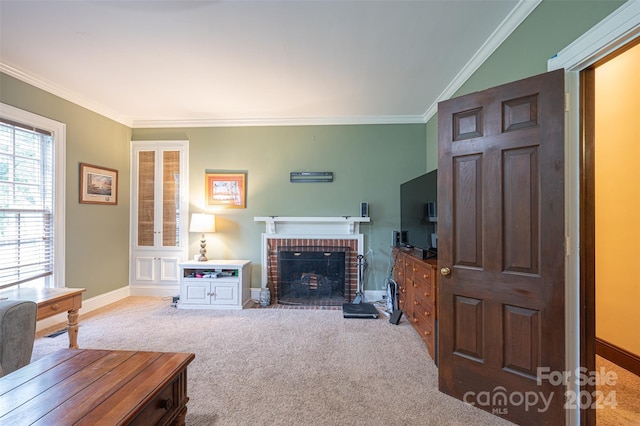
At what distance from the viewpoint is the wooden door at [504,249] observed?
146 centimetres

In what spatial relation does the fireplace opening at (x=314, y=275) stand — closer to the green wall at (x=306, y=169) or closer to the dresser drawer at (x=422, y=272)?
the green wall at (x=306, y=169)

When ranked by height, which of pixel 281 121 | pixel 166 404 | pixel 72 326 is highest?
pixel 281 121

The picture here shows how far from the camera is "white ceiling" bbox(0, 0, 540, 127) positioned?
1914 millimetres

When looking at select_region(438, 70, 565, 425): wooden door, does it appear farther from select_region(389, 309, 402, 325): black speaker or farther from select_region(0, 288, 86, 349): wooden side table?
select_region(0, 288, 86, 349): wooden side table

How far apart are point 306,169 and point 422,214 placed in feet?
6.43

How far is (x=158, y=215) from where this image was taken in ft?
13.6

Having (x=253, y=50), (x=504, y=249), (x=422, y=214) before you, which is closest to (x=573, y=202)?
(x=504, y=249)

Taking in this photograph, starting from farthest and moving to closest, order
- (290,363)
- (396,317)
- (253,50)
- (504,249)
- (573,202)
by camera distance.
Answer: (396,317), (253,50), (290,363), (504,249), (573,202)

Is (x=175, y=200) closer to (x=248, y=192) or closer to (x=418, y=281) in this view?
(x=248, y=192)

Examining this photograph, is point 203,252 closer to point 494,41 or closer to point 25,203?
point 25,203

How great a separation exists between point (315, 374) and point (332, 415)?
445 mm

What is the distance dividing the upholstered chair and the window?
1844 millimetres

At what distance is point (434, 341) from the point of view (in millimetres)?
2229

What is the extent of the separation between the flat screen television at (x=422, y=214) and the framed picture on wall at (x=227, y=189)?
2.46 metres
